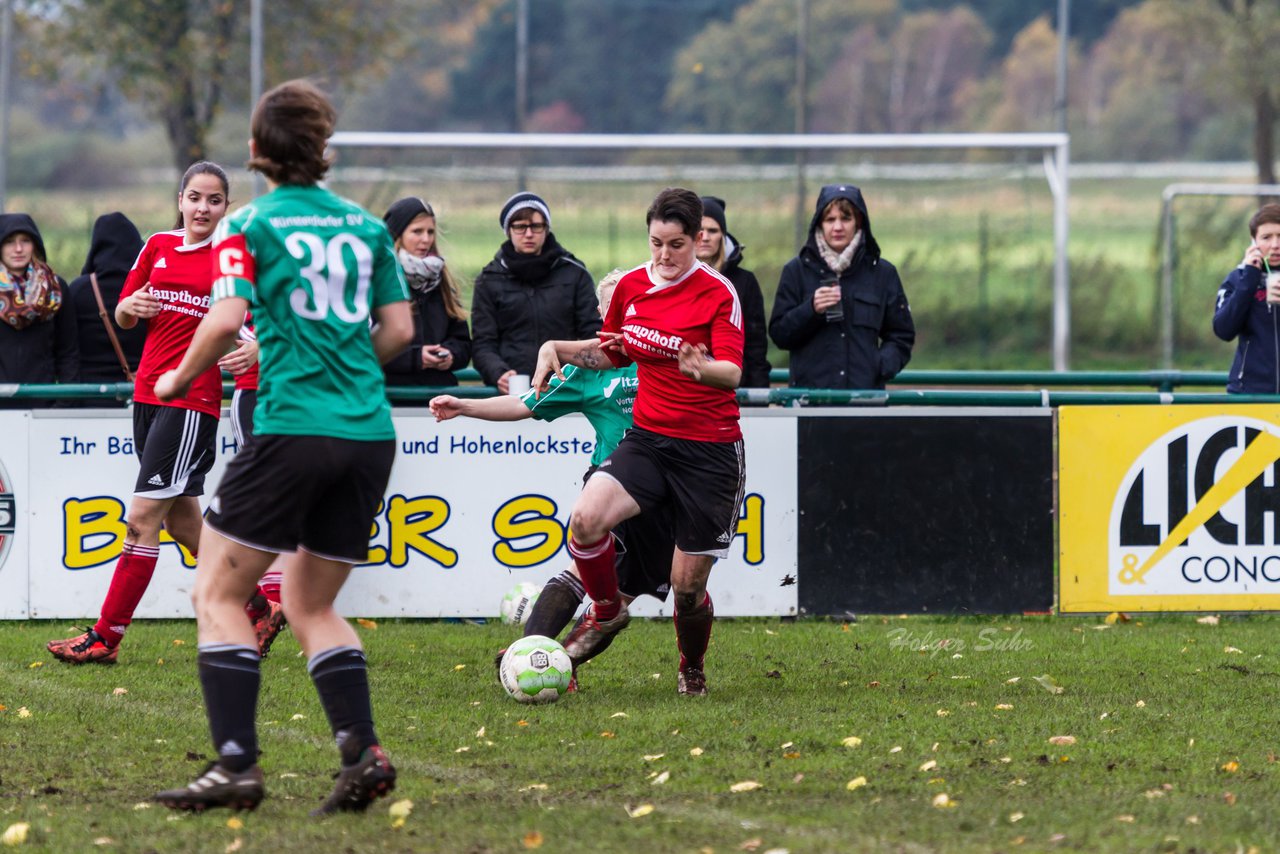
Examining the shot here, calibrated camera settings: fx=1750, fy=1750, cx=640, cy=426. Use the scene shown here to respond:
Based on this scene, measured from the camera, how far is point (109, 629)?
762 centimetres

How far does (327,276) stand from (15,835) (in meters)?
1.72

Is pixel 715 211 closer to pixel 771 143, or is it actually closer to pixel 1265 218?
pixel 1265 218

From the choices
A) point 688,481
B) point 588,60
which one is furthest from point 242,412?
point 588,60

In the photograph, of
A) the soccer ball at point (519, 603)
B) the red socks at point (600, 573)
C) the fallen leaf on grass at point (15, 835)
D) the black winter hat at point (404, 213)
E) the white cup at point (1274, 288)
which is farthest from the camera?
the white cup at point (1274, 288)

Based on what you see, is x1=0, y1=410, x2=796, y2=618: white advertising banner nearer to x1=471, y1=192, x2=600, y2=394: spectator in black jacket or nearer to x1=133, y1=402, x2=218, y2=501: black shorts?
x1=471, y1=192, x2=600, y2=394: spectator in black jacket

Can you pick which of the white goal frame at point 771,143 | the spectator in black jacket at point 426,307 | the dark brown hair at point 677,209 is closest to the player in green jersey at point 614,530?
the dark brown hair at point 677,209

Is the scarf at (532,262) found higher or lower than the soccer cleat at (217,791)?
higher

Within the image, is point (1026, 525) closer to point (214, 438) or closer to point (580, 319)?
point (580, 319)

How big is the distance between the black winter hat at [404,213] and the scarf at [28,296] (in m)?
1.84

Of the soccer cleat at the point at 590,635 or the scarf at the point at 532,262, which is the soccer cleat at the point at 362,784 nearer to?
the soccer cleat at the point at 590,635

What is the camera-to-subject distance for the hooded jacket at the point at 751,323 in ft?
30.6

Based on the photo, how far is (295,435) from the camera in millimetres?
4777

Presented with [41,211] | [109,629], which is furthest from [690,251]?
[41,211]

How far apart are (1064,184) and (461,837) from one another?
16255mm
